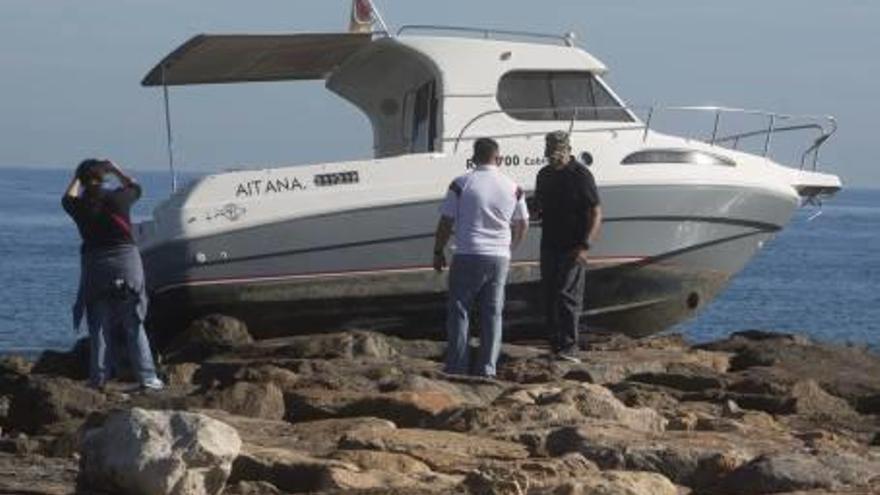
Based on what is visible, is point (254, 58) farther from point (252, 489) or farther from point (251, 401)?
point (252, 489)

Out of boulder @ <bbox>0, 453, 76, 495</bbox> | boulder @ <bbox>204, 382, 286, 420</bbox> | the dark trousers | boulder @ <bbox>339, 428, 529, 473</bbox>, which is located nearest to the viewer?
boulder @ <bbox>0, 453, 76, 495</bbox>

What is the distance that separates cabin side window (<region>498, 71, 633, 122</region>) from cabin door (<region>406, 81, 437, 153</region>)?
55cm

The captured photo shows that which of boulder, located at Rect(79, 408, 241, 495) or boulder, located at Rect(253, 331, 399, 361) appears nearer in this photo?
boulder, located at Rect(79, 408, 241, 495)

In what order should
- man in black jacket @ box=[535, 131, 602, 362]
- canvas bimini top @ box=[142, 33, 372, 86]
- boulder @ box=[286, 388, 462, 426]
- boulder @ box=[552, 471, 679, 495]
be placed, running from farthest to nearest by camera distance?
canvas bimini top @ box=[142, 33, 372, 86] < man in black jacket @ box=[535, 131, 602, 362] < boulder @ box=[286, 388, 462, 426] < boulder @ box=[552, 471, 679, 495]

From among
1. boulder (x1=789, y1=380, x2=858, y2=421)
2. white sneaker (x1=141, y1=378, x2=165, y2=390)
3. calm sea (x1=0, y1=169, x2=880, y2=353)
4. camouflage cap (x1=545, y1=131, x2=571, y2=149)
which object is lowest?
calm sea (x1=0, y1=169, x2=880, y2=353)

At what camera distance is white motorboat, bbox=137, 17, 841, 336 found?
1562 cm

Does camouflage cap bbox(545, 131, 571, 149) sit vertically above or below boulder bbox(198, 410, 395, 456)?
above

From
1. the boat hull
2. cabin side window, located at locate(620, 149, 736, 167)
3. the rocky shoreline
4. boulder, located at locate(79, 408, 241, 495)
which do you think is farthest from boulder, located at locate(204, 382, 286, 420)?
cabin side window, located at locate(620, 149, 736, 167)

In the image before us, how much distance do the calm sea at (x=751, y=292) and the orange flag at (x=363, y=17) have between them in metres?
4.63

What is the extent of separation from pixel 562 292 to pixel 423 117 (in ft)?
12.6

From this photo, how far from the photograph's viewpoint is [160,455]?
26.3ft

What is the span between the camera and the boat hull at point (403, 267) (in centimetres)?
1563

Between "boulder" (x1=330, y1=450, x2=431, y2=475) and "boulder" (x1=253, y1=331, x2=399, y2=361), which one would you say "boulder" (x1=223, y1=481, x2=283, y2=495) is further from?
"boulder" (x1=253, y1=331, x2=399, y2=361)

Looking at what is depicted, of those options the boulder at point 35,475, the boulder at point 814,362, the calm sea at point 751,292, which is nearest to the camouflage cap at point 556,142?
the boulder at point 814,362
